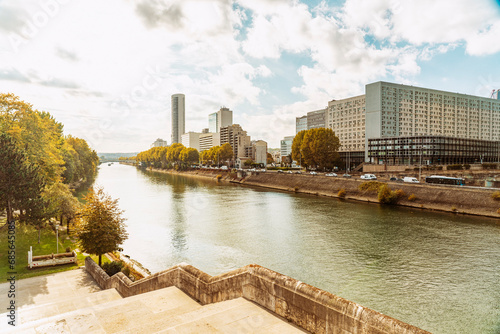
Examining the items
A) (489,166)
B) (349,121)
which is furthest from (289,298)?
(349,121)

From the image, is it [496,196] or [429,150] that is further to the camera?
[429,150]

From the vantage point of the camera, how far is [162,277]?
13.1 metres

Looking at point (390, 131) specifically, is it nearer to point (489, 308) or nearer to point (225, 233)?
point (225, 233)

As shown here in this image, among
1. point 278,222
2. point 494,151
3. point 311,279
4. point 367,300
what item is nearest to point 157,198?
point 278,222

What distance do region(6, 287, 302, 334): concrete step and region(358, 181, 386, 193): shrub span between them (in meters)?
58.7

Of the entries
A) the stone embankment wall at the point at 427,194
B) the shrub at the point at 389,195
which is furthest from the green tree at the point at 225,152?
the shrub at the point at 389,195

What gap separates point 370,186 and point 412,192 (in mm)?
8961

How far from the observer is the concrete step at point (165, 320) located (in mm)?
7340

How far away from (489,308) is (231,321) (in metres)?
18.7

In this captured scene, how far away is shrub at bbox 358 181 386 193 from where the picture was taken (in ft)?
204

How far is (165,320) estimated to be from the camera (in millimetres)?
7855

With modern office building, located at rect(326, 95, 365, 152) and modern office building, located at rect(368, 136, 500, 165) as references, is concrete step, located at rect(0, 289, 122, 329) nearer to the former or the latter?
modern office building, located at rect(368, 136, 500, 165)

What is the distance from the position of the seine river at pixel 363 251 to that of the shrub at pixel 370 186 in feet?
39.4

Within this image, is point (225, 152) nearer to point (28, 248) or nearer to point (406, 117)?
point (406, 117)
